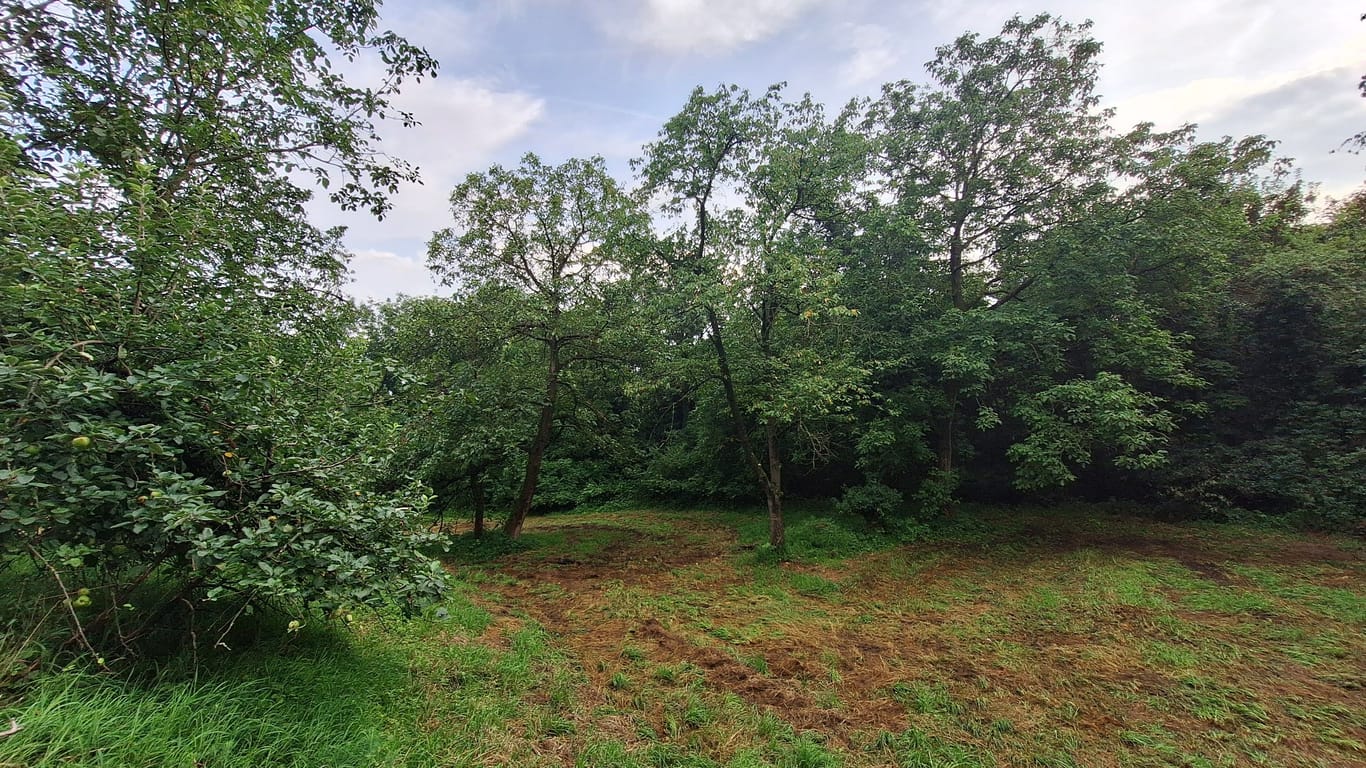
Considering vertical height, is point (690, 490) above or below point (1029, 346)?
below

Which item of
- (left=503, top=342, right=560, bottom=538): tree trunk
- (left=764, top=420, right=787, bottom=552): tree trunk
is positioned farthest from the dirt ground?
(left=503, top=342, right=560, bottom=538): tree trunk

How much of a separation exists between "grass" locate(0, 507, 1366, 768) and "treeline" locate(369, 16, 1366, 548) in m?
2.52

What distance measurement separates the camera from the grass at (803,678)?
8.12 ft

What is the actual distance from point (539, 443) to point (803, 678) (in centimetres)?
774

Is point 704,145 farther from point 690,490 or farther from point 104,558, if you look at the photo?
point 690,490

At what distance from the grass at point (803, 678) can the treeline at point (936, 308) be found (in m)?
2.52

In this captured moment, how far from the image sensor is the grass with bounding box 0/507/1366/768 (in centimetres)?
247

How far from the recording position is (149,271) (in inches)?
99.3

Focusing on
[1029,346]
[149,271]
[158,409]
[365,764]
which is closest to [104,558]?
[158,409]

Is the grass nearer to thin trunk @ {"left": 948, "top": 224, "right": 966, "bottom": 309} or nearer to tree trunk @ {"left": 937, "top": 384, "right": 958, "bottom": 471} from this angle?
tree trunk @ {"left": 937, "top": 384, "right": 958, "bottom": 471}

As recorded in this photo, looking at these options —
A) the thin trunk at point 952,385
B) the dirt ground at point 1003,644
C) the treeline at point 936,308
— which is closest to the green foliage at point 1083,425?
the treeline at point 936,308

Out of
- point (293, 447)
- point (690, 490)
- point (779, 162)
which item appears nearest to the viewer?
point (293, 447)

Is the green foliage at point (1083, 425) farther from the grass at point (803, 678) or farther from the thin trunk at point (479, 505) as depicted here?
the thin trunk at point (479, 505)

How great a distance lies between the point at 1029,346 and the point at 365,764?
11803 millimetres
